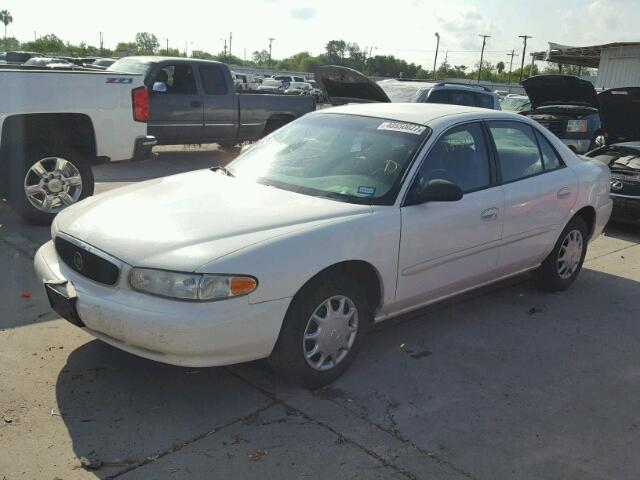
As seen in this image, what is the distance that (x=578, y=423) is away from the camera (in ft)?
11.3

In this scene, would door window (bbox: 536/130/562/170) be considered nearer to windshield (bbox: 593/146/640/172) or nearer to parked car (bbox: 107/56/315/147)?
windshield (bbox: 593/146/640/172)

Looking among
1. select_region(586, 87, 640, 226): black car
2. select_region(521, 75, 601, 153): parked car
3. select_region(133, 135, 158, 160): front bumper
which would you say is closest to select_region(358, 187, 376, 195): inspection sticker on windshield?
select_region(133, 135, 158, 160): front bumper

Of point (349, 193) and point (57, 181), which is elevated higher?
point (349, 193)

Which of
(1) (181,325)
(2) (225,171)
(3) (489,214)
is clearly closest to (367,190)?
(3) (489,214)

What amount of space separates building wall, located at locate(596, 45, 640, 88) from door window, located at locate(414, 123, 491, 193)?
29076 mm

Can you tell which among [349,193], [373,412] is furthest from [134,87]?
[373,412]

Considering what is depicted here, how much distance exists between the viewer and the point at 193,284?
308 cm

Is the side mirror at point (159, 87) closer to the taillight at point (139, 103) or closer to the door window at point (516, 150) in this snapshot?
the taillight at point (139, 103)

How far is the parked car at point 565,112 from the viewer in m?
10.6

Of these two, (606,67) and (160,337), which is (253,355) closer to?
(160,337)

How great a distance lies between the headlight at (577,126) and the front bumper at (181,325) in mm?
10192

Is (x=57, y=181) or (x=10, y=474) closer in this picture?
(x=10, y=474)

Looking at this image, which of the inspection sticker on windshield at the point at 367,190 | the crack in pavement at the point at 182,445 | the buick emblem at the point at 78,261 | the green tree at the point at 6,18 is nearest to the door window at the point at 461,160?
the inspection sticker on windshield at the point at 367,190

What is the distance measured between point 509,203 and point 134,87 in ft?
15.0
